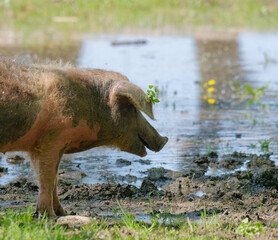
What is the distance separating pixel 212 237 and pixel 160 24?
68.3 feet

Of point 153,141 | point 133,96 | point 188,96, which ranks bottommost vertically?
point 188,96

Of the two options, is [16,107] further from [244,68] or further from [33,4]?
[33,4]

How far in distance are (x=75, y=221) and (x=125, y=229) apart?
0.48m

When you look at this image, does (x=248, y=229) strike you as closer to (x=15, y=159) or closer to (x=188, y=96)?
(x=15, y=159)

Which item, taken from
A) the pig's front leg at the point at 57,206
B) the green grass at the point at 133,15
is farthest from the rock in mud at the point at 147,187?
the green grass at the point at 133,15

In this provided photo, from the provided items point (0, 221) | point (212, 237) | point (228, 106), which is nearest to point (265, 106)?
point (228, 106)

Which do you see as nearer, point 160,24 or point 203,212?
point 203,212

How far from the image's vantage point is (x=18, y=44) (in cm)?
1800

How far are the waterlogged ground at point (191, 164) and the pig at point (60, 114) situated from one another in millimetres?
653

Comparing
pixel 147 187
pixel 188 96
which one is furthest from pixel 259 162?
pixel 188 96

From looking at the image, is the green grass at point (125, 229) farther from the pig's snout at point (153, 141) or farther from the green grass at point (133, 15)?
the green grass at point (133, 15)

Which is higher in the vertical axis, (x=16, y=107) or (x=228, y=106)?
(x=16, y=107)

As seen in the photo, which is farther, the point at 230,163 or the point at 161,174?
the point at 230,163

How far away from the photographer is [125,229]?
469 cm
